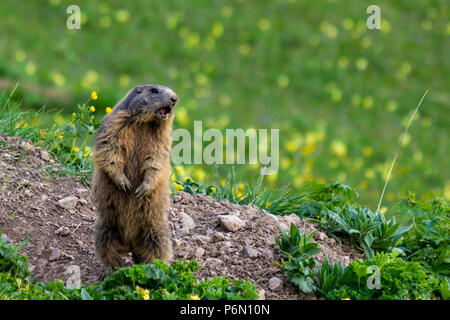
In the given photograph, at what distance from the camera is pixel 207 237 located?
5.11 metres

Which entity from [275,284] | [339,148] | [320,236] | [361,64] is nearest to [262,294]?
[275,284]

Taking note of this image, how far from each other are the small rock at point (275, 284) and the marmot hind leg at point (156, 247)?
0.76 metres

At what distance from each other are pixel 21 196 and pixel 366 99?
740cm

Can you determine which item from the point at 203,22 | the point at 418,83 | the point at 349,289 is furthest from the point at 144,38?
the point at 349,289

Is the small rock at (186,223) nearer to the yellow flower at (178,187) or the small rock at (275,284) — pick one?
the yellow flower at (178,187)

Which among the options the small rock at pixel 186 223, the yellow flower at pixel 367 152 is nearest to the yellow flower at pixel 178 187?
the small rock at pixel 186 223

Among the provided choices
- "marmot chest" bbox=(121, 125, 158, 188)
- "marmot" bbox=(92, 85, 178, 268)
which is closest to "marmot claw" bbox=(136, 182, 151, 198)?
"marmot" bbox=(92, 85, 178, 268)

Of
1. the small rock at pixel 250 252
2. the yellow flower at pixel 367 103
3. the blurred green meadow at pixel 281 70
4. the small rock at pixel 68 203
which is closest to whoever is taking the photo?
the small rock at pixel 250 252

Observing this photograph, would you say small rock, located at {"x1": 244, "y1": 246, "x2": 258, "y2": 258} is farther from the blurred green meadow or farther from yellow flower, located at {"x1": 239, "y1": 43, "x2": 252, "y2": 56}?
yellow flower, located at {"x1": 239, "y1": 43, "x2": 252, "y2": 56}

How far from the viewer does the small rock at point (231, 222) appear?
16.9 ft

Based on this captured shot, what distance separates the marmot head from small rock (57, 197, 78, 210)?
1106 millimetres

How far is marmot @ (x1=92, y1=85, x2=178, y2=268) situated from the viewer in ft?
14.8

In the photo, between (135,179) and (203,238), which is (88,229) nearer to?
(135,179)
